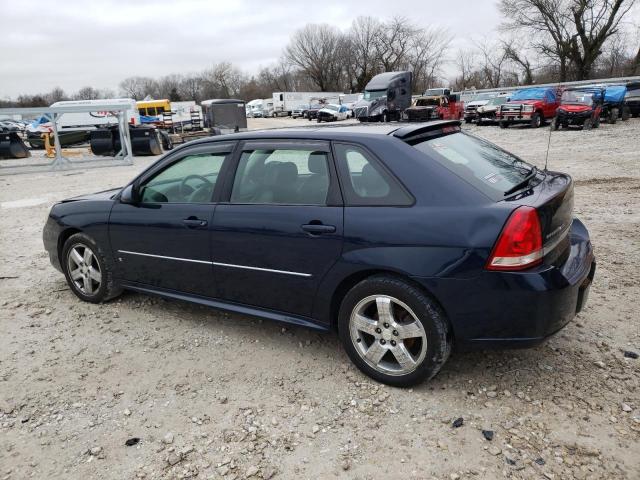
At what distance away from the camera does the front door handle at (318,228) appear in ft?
9.83

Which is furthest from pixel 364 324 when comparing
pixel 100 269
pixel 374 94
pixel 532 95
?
pixel 374 94

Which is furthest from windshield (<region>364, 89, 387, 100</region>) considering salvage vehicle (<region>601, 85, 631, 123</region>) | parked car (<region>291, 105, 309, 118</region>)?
parked car (<region>291, 105, 309, 118</region>)

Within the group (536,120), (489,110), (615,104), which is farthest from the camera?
(489,110)

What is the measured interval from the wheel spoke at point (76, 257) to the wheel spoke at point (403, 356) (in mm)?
3150

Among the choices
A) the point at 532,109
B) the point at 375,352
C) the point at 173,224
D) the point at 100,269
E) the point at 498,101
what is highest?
the point at 498,101

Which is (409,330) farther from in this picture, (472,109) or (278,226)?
(472,109)

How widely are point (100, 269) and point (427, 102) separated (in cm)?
2896

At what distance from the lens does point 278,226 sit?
3.19 m

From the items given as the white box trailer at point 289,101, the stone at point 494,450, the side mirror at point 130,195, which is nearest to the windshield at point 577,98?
the side mirror at point 130,195

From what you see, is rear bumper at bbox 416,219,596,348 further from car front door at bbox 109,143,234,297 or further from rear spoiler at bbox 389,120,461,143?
car front door at bbox 109,143,234,297

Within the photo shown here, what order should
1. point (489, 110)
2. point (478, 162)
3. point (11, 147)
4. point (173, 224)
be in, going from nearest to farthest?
1. point (478, 162)
2. point (173, 224)
3. point (11, 147)
4. point (489, 110)

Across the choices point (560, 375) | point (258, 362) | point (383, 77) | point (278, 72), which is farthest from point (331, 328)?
point (278, 72)

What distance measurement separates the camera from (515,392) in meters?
2.92

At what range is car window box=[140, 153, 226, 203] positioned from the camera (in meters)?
3.67
